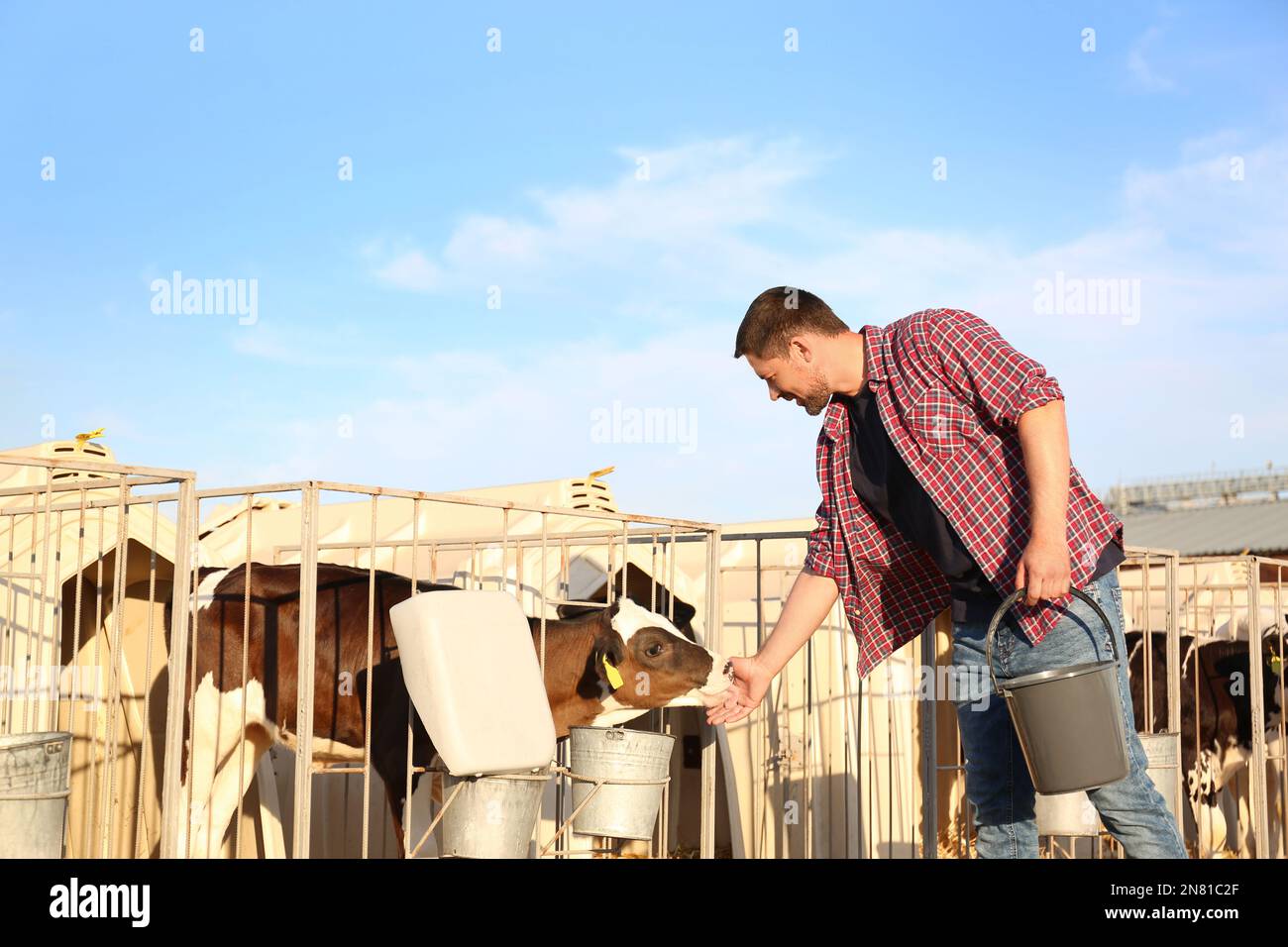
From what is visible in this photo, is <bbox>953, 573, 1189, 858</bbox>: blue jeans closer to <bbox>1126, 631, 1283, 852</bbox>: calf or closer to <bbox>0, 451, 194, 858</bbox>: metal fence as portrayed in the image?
<bbox>0, 451, 194, 858</bbox>: metal fence

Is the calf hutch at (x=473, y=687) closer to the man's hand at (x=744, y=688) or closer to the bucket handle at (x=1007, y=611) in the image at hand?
the man's hand at (x=744, y=688)

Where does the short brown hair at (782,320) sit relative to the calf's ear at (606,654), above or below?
above

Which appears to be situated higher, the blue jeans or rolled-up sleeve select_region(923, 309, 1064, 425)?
rolled-up sleeve select_region(923, 309, 1064, 425)

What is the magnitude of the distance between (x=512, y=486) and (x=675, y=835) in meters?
3.51

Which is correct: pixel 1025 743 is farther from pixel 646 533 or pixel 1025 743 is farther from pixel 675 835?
pixel 675 835

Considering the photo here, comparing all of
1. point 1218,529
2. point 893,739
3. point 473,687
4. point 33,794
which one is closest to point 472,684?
point 473,687

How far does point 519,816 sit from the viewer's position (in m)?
5.77

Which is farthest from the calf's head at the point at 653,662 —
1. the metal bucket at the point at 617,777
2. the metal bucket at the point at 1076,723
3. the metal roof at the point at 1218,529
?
the metal roof at the point at 1218,529

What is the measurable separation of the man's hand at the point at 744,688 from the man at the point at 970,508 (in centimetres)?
36

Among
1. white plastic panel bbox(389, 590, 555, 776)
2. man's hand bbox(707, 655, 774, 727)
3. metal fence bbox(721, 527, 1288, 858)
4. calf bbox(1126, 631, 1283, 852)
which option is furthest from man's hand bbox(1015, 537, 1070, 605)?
calf bbox(1126, 631, 1283, 852)

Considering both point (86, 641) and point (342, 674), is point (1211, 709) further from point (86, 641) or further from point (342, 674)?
point (86, 641)

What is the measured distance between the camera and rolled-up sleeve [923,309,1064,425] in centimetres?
362

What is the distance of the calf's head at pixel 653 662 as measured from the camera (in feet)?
24.5
